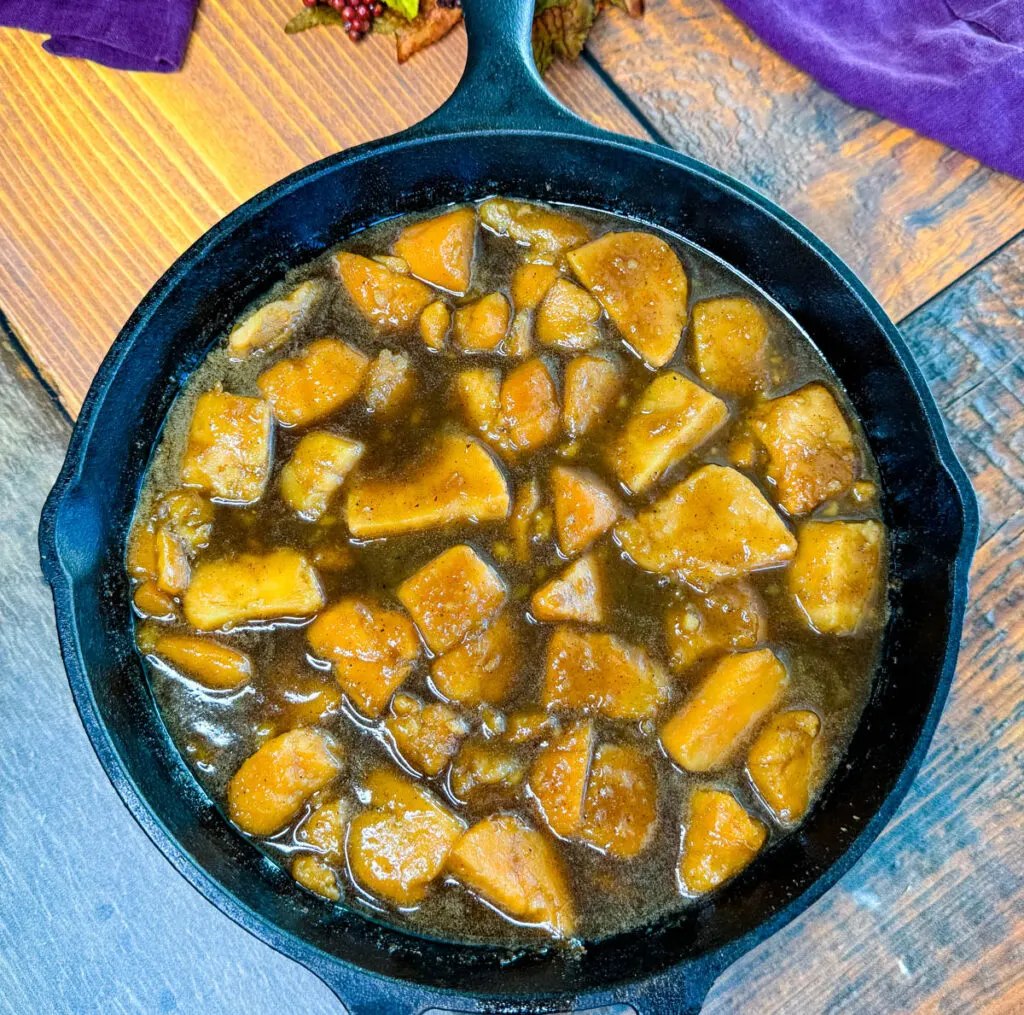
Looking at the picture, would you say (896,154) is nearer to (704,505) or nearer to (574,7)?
(574,7)

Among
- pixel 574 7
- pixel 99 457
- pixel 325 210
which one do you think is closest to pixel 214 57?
pixel 325 210

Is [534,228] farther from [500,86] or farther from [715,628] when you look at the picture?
[715,628]

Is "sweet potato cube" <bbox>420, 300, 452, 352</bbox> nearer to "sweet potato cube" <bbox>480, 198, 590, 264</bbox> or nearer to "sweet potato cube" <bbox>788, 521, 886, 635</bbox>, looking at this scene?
"sweet potato cube" <bbox>480, 198, 590, 264</bbox>

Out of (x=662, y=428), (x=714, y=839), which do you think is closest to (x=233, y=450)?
(x=662, y=428)

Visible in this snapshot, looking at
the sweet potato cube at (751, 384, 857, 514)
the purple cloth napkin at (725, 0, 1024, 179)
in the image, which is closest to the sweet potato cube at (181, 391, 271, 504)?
the sweet potato cube at (751, 384, 857, 514)

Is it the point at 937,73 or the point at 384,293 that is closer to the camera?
the point at 384,293

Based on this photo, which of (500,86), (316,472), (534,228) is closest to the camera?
(500,86)

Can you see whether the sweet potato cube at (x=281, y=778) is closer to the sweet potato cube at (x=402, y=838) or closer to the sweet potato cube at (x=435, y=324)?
the sweet potato cube at (x=402, y=838)
